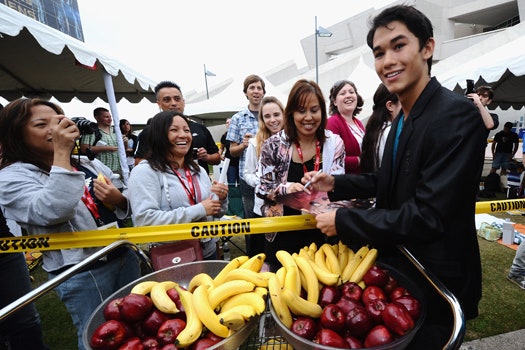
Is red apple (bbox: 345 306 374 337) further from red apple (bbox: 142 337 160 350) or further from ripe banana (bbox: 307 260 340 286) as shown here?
red apple (bbox: 142 337 160 350)

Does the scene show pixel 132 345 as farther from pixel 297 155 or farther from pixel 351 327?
pixel 297 155

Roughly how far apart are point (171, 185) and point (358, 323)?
151 centimetres

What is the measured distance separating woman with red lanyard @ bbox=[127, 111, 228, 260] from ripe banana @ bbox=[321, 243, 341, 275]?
3.02ft

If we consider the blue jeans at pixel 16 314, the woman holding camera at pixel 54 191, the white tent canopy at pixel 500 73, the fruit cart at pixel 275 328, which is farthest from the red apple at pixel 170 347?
the white tent canopy at pixel 500 73

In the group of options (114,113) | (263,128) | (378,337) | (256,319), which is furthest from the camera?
(114,113)

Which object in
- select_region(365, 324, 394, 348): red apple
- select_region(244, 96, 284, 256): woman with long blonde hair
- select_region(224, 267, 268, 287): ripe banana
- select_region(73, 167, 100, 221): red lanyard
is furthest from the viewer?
select_region(244, 96, 284, 256): woman with long blonde hair

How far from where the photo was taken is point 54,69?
632 centimetres

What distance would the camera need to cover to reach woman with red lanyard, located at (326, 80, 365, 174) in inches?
112

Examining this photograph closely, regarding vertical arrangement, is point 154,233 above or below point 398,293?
above

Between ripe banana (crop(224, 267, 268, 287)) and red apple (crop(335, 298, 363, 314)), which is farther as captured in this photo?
ripe banana (crop(224, 267, 268, 287))

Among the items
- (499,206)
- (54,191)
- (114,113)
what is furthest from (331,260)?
(114,113)

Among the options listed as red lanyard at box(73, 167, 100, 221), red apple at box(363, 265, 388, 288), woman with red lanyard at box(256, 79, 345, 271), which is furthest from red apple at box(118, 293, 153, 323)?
woman with red lanyard at box(256, 79, 345, 271)

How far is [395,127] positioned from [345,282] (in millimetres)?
858

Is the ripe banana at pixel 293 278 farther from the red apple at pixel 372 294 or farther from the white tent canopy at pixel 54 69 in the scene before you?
the white tent canopy at pixel 54 69
